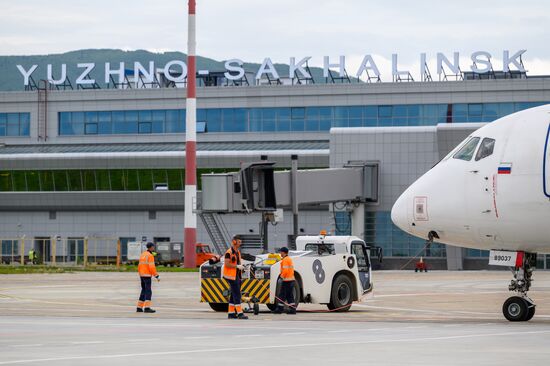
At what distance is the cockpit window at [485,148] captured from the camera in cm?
3222

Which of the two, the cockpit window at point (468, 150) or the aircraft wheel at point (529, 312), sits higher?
the cockpit window at point (468, 150)

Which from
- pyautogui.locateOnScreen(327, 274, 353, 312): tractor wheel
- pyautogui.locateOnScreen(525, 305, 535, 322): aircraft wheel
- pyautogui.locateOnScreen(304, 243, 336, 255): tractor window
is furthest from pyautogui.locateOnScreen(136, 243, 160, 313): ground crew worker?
pyautogui.locateOnScreen(525, 305, 535, 322): aircraft wheel

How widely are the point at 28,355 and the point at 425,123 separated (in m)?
92.9

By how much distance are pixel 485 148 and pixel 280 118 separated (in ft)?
280

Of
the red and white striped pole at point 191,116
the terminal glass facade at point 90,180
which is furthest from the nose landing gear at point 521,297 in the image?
the terminal glass facade at point 90,180

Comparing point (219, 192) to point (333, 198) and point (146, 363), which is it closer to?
point (333, 198)

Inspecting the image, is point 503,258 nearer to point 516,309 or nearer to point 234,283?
point 516,309

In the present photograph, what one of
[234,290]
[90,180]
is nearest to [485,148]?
[234,290]

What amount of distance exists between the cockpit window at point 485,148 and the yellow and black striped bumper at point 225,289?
8714 millimetres

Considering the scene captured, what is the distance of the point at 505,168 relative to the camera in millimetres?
31609

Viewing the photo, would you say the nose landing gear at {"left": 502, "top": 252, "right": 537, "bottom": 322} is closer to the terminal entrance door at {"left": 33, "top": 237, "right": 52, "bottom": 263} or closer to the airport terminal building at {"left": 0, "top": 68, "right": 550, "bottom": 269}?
the airport terminal building at {"left": 0, "top": 68, "right": 550, "bottom": 269}

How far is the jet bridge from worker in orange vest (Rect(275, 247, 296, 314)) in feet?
29.4

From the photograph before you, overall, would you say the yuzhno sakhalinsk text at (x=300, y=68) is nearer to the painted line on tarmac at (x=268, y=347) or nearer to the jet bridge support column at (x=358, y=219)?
→ the jet bridge support column at (x=358, y=219)

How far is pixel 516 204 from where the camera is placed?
31.2 meters
